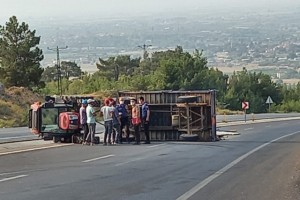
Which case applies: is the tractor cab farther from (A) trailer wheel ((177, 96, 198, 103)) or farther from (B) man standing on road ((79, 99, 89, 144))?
(A) trailer wheel ((177, 96, 198, 103))

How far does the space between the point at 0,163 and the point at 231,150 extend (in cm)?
824

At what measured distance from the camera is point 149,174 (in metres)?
16.9

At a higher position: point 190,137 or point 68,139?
point 68,139

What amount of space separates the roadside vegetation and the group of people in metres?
28.0

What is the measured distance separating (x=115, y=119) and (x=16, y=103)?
38.9 metres

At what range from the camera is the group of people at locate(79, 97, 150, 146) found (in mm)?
25797

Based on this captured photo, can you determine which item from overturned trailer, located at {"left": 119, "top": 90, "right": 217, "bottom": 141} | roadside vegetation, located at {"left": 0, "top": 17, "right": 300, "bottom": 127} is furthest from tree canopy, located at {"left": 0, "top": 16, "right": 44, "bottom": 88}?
overturned trailer, located at {"left": 119, "top": 90, "right": 217, "bottom": 141}

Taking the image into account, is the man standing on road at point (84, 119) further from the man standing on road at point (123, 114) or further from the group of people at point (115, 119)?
the man standing on road at point (123, 114)

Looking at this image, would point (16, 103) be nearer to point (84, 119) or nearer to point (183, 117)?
point (183, 117)

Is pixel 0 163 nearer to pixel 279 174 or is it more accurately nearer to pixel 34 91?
pixel 279 174

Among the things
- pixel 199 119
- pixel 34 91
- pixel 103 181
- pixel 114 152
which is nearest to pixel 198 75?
pixel 34 91

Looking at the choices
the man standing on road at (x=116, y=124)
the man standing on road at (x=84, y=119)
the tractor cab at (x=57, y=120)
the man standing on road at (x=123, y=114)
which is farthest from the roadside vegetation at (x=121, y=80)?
the man standing on road at (x=84, y=119)

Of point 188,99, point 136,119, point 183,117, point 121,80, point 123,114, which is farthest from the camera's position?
point 121,80

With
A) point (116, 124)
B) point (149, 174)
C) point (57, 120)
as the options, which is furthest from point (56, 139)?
point (149, 174)
